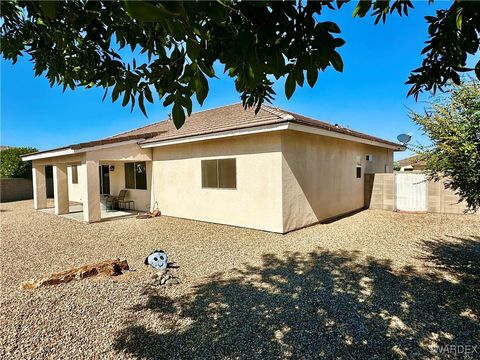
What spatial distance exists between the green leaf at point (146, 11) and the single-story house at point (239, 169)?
751 cm

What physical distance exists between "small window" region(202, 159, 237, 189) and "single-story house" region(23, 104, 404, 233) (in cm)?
4

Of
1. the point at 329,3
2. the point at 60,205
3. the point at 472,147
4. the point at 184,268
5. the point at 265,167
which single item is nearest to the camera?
the point at 329,3

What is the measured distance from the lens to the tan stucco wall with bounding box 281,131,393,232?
9031 mm

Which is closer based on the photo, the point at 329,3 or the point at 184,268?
the point at 329,3

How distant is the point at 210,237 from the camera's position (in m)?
8.59

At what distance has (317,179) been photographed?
33.8 ft

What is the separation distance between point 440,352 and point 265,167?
6666mm

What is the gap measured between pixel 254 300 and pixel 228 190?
240 inches

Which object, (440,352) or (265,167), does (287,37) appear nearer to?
(440,352)

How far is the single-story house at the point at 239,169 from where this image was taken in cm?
898

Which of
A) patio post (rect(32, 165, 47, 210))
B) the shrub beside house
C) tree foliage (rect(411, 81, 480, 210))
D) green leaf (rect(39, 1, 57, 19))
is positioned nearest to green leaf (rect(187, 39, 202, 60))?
green leaf (rect(39, 1, 57, 19))

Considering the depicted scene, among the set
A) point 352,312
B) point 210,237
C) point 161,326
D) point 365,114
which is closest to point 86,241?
point 210,237

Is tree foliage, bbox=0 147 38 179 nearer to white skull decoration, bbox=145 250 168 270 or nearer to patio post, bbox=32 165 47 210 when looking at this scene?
patio post, bbox=32 165 47 210

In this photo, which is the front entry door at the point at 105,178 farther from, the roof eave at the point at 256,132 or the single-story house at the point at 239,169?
the roof eave at the point at 256,132
